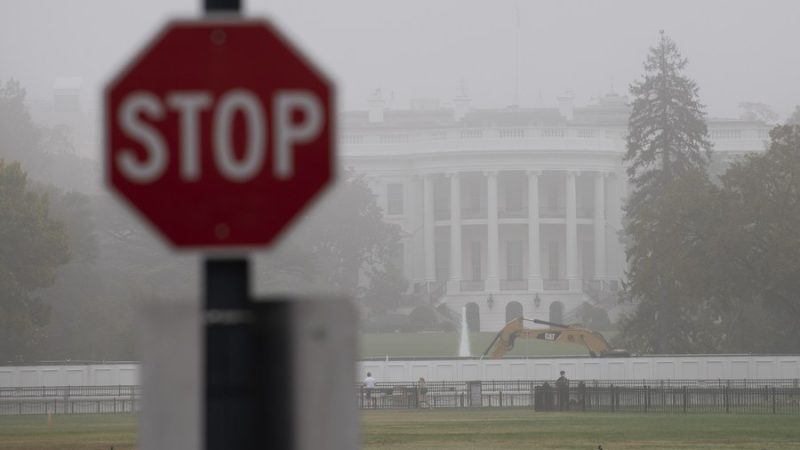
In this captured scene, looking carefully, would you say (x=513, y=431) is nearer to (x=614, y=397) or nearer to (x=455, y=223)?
(x=614, y=397)

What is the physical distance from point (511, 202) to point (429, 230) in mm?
6681

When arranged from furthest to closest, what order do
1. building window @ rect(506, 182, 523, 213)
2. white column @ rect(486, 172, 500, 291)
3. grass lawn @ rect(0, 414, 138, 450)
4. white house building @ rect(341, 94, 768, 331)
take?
1. building window @ rect(506, 182, 523, 213)
2. white column @ rect(486, 172, 500, 291)
3. white house building @ rect(341, 94, 768, 331)
4. grass lawn @ rect(0, 414, 138, 450)

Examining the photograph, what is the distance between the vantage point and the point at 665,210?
219ft

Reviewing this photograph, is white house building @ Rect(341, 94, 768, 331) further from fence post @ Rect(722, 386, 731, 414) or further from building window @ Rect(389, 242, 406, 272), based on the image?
fence post @ Rect(722, 386, 731, 414)

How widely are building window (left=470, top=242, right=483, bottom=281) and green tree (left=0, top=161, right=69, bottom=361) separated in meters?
70.5

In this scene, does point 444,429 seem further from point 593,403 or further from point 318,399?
point 318,399

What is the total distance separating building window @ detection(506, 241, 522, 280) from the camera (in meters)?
133

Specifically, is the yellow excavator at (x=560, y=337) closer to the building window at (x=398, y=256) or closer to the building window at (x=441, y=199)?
the building window at (x=398, y=256)

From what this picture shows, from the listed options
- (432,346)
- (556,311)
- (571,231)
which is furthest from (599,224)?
(432,346)

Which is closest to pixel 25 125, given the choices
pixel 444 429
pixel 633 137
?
pixel 633 137

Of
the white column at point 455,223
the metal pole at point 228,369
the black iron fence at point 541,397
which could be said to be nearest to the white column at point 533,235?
the white column at point 455,223

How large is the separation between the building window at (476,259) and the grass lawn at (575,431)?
8232 centimetres

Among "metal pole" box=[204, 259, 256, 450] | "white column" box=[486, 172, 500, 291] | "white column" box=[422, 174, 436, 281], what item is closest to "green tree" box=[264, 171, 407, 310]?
"white column" box=[486, 172, 500, 291]

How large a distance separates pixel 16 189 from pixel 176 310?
61.0m
